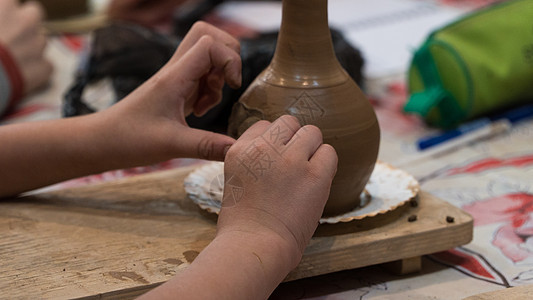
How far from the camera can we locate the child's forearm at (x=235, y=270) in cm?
67

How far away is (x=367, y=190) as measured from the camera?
100 centimetres

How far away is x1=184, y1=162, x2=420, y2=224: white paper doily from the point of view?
2.99 ft

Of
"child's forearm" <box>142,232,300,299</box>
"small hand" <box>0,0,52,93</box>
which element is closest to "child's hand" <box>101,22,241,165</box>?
"child's forearm" <box>142,232,300,299</box>

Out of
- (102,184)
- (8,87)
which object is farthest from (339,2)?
(102,184)

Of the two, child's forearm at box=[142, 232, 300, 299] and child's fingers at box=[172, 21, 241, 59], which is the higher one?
child's fingers at box=[172, 21, 241, 59]

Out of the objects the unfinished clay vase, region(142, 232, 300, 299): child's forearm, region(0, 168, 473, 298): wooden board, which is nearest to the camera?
region(142, 232, 300, 299): child's forearm

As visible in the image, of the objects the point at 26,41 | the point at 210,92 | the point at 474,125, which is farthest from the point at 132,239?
the point at 26,41

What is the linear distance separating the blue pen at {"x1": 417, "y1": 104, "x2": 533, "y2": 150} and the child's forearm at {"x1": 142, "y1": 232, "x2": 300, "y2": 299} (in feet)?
2.66

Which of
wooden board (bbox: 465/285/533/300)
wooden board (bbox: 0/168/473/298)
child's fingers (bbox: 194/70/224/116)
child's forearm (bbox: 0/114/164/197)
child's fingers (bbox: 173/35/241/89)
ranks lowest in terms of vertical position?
wooden board (bbox: 465/285/533/300)

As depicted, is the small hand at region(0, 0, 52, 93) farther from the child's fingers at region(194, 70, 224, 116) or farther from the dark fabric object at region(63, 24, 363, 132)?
the child's fingers at region(194, 70, 224, 116)

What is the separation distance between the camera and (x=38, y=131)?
968mm

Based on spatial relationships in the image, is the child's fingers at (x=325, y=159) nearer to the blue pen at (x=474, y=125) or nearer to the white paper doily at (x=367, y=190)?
the white paper doily at (x=367, y=190)

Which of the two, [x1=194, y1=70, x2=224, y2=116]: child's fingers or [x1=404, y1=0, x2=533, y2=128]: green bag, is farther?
[x1=404, y1=0, x2=533, y2=128]: green bag

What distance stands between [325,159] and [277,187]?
0.24 feet
